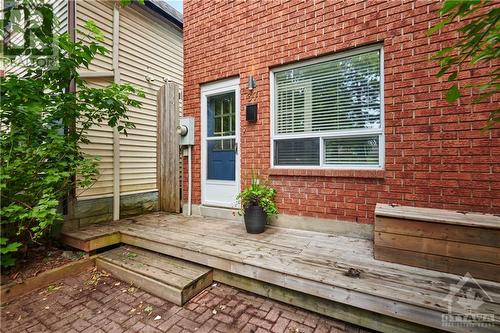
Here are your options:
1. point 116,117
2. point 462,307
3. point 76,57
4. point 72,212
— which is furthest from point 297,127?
point 72,212

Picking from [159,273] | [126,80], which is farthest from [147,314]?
[126,80]

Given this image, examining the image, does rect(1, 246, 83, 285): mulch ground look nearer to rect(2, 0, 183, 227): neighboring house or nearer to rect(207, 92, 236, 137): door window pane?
rect(2, 0, 183, 227): neighboring house

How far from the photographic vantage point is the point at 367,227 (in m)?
2.94

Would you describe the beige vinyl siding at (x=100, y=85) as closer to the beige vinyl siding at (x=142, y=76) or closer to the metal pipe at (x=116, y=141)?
the metal pipe at (x=116, y=141)

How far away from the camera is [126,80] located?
4.56m

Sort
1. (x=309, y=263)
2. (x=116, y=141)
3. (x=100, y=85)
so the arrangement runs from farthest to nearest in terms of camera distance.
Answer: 1. (x=116, y=141)
2. (x=100, y=85)
3. (x=309, y=263)

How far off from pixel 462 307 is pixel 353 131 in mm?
1977

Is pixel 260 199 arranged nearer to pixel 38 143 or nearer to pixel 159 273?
pixel 159 273

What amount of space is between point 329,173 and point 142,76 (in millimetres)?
4164

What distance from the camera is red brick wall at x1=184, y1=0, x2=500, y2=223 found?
247 centimetres

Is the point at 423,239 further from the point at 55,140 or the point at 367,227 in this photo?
the point at 55,140

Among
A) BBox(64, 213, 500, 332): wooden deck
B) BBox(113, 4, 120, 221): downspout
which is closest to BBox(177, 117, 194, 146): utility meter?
BBox(113, 4, 120, 221): downspout

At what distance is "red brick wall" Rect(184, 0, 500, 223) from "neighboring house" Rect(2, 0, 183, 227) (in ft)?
6.48

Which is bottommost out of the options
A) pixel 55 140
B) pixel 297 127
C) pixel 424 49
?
pixel 55 140
